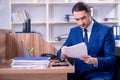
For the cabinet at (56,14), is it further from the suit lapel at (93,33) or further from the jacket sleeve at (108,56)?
the jacket sleeve at (108,56)

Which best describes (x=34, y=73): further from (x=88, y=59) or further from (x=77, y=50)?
(x=88, y=59)

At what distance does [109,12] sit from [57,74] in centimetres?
315

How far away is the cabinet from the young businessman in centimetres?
208

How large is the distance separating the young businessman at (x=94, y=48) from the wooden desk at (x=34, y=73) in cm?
47

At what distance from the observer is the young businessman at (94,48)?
6.04 ft

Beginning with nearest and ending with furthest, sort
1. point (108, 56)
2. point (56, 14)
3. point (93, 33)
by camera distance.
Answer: point (108, 56) < point (93, 33) < point (56, 14)

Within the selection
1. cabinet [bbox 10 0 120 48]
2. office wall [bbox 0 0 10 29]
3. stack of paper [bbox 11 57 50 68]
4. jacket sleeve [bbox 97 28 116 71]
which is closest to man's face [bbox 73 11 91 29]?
jacket sleeve [bbox 97 28 116 71]

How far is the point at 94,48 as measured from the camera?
6.37 feet

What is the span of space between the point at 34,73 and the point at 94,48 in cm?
80

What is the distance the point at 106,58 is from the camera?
5.95ft

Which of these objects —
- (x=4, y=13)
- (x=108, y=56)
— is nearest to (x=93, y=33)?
(x=108, y=56)

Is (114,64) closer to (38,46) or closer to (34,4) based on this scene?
(38,46)

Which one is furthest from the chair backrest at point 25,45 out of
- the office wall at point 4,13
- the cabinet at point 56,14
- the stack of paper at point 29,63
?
the office wall at point 4,13

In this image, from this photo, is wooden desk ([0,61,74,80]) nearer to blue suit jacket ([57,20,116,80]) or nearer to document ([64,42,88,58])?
document ([64,42,88,58])
